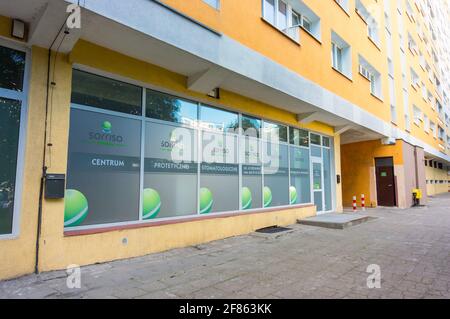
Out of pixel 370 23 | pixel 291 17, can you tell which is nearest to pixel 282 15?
pixel 291 17

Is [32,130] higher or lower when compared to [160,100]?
lower

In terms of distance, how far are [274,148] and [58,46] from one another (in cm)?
702

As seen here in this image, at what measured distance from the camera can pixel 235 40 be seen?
7.27 metres

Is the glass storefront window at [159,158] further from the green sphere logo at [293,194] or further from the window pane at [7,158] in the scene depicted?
the window pane at [7,158]

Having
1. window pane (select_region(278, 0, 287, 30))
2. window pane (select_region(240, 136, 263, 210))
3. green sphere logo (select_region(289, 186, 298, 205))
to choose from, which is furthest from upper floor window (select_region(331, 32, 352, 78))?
window pane (select_region(240, 136, 263, 210))

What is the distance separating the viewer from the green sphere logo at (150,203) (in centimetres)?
653

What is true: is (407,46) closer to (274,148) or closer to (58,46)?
(274,148)

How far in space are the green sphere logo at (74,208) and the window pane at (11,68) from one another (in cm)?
186

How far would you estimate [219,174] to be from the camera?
830cm

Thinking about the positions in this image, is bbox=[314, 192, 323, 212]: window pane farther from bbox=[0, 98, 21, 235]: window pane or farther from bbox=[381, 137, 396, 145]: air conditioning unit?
bbox=[0, 98, 21, 235]: window pane

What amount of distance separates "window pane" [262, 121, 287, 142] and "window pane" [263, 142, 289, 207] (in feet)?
0.70

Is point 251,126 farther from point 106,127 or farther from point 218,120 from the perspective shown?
point 106,127

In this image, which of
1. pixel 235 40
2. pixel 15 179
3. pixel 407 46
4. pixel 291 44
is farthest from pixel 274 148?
pixel 407 46

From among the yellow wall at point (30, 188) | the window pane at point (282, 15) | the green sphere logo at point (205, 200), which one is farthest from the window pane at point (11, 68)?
the window pane at point (282, 15)
